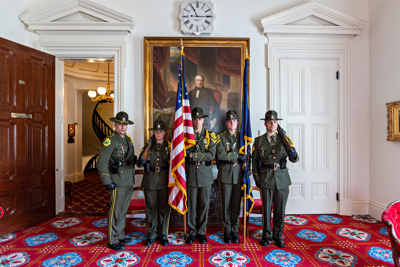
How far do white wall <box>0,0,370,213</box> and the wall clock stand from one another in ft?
0.51

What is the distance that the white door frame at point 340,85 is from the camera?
4.40m

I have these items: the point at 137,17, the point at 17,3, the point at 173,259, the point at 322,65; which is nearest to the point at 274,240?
the point at 173,259

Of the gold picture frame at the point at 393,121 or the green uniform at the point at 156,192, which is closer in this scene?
the green uniform at the point at 156,192

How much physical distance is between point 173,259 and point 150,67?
10.8ft

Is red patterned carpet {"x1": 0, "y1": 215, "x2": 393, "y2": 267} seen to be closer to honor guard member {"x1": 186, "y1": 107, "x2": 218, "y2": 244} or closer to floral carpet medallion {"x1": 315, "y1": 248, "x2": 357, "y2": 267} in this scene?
floral carpet medallion {"x1": 315, "y1": 248, "x2": 357, "y2": 267}

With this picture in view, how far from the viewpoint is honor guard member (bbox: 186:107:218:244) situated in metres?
3.30

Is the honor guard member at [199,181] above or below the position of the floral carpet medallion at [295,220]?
above

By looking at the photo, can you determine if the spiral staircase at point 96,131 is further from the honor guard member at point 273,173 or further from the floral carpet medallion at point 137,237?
the honor guard member at point 273,173

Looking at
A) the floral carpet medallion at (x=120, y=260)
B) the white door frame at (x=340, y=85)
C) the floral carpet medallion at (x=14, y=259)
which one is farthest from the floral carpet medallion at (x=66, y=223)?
the white door frame at (x=340, y=85)

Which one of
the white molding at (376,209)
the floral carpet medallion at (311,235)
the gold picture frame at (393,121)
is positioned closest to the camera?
the floral carpet medallion at (311,235)

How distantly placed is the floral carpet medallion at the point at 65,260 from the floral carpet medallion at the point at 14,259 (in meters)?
0.31

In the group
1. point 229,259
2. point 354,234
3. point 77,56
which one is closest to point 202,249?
point 229,259

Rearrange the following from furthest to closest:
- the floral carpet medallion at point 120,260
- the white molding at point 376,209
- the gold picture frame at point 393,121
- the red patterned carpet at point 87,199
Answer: the red patterned carpet at point 87,199 → the white molding at point 376,209 → the gold picture frame at point 393,121 → the floral carpet medallion at point 120,260

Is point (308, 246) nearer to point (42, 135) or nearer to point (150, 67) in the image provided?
point (150, 67)
